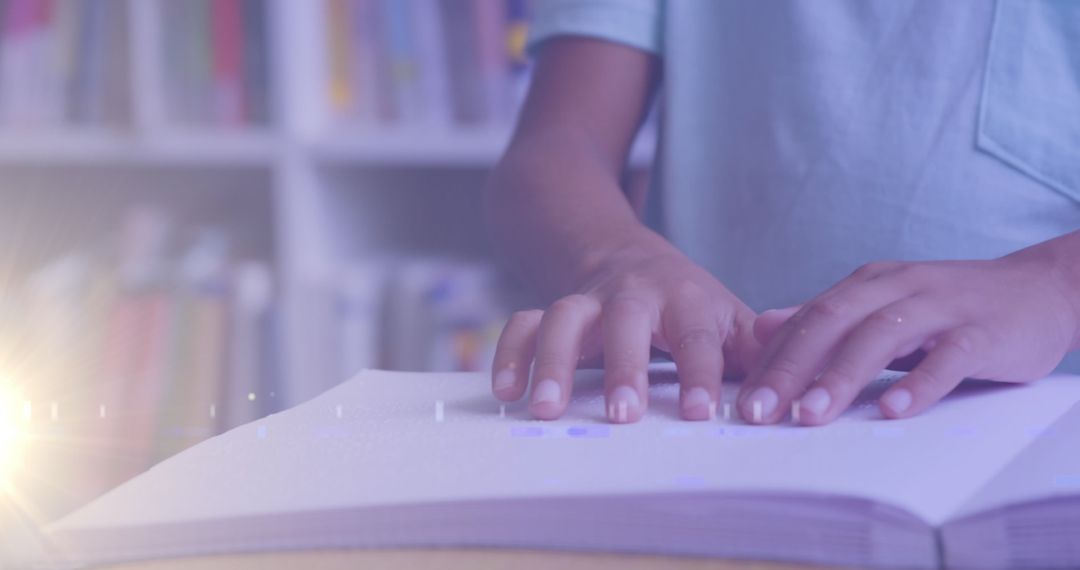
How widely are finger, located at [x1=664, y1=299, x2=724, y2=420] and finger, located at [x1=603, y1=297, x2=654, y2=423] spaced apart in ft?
0.05

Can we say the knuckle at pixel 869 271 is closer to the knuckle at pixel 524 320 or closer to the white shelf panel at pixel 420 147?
the knuckle at pixel 524 320

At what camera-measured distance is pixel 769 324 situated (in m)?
0.55

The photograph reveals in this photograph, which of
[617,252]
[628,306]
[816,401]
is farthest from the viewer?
[617,252]

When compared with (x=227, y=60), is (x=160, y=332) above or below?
below

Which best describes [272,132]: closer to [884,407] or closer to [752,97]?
[752,97]

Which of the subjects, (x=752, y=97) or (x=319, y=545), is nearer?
(x=319, y=545)

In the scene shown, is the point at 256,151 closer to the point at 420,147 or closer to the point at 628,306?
the point at 420,147

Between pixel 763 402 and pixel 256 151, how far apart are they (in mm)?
1121

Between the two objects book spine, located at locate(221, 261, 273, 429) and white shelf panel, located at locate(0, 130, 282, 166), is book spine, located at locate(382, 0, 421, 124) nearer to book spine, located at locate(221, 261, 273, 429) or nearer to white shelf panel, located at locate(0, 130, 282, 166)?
white shelf panel, located at locate(0, 130, 282, 166)

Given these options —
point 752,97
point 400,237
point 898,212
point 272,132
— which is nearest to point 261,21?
point 272,132

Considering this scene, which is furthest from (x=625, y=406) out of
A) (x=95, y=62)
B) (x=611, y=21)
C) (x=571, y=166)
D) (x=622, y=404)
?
(x=95, y=62)

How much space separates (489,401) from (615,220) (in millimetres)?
236

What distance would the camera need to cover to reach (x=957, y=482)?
354 millimetres

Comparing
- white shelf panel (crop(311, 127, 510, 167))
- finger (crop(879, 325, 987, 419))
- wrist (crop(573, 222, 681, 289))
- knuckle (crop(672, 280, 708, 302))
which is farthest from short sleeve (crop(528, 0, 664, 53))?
white shelf panel (crop(311, 127, 510, 167))
